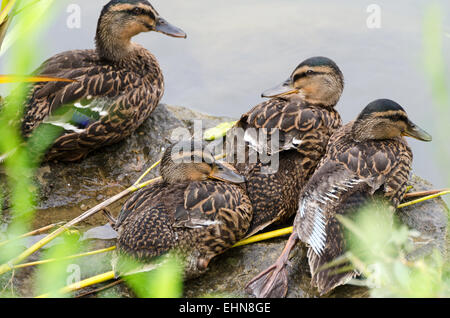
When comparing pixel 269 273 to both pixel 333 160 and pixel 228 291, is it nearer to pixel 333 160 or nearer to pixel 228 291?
pixel 228 291

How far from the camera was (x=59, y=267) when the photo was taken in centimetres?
147

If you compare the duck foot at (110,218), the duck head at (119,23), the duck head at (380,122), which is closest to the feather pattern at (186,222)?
the duck foot at (110,218)

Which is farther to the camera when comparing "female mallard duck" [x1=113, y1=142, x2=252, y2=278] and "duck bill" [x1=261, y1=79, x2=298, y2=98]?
"duck bill" [x1=261, y1=79, x2=298, y2=98]

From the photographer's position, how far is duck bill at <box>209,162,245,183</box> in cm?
409

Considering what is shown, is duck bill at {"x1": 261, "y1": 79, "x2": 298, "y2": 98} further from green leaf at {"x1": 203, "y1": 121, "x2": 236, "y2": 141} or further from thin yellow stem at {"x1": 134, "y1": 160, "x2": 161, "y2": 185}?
thin yellow stem at {"x1": 134, "y1": 160, "x2": 161, "y2": 185}

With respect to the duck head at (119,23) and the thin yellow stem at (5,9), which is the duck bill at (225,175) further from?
the thin yellow stem at (5,9)

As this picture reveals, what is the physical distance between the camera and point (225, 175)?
4.12m

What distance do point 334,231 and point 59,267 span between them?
95.5 inches

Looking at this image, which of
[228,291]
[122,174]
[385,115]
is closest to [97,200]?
[122,174]

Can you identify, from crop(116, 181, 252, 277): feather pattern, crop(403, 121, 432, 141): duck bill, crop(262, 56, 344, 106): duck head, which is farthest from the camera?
crop(262, 56, 344, 106): duck head

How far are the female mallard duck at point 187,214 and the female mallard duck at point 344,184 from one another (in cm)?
38

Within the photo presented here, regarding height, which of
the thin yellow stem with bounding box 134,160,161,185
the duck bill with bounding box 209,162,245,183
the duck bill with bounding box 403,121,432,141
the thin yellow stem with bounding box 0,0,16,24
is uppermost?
the thin yellow stem with bounding box 0,0,16,24

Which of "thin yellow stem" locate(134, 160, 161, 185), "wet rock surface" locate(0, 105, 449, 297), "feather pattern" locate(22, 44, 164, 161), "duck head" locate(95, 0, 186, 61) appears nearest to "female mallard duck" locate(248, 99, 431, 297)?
"wet rock surface" locate(0, 105, 449, 297)

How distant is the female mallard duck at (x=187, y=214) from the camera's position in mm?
3598
